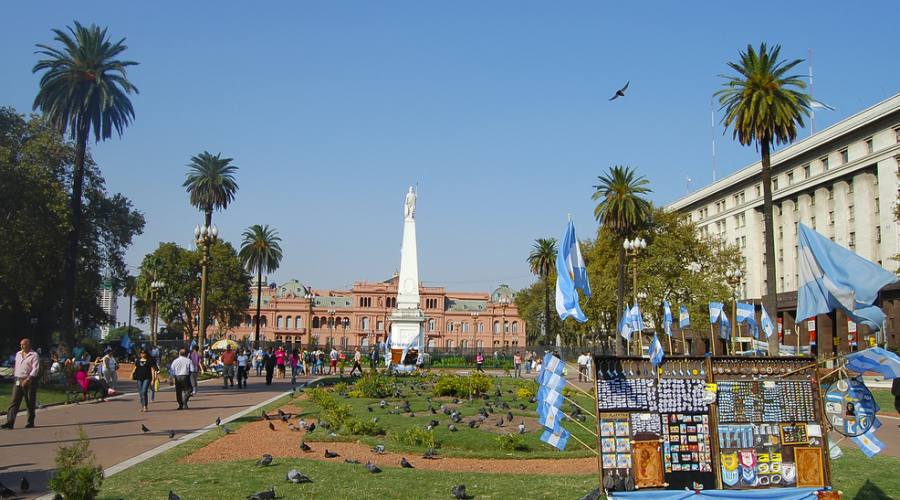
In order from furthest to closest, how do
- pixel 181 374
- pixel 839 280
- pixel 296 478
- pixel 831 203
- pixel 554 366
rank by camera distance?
pixel 831 203, pixel 181 374, pixel 296 478, pixel 554 366, pixel 839 280

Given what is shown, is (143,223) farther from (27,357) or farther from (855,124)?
(855,124)

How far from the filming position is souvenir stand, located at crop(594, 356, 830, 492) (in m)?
8.46

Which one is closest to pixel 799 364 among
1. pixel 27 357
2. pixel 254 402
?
pixel 27 357

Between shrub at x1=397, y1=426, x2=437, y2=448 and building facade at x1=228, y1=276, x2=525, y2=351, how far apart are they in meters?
103

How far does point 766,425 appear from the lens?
854cm

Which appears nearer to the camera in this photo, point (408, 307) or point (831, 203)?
point (408, 307)

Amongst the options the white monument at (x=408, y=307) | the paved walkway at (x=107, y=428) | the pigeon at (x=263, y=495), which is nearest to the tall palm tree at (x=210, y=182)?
the white monument at (x=408, y=307)

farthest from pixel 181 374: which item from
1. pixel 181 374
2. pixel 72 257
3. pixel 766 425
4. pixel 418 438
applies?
pixel 72 257

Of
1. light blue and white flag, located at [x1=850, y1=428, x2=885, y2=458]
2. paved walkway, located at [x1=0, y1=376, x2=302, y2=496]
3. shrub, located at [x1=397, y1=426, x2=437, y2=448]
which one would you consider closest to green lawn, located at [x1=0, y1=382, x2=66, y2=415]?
paved walkway, located at [x1=0, y1=376, x2=302, y2=496]

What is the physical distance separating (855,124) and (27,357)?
169 ft

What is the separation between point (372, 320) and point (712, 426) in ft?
370

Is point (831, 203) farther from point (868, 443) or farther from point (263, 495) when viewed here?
point (263, 495)

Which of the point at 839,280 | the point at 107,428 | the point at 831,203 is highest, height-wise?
the point at 831,203

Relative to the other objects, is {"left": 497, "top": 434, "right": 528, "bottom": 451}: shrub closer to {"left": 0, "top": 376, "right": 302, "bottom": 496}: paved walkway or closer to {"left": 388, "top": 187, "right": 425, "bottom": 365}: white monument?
{"left": 0, "top": 376, "right": 302, "bottom": 496}: paved walkway
